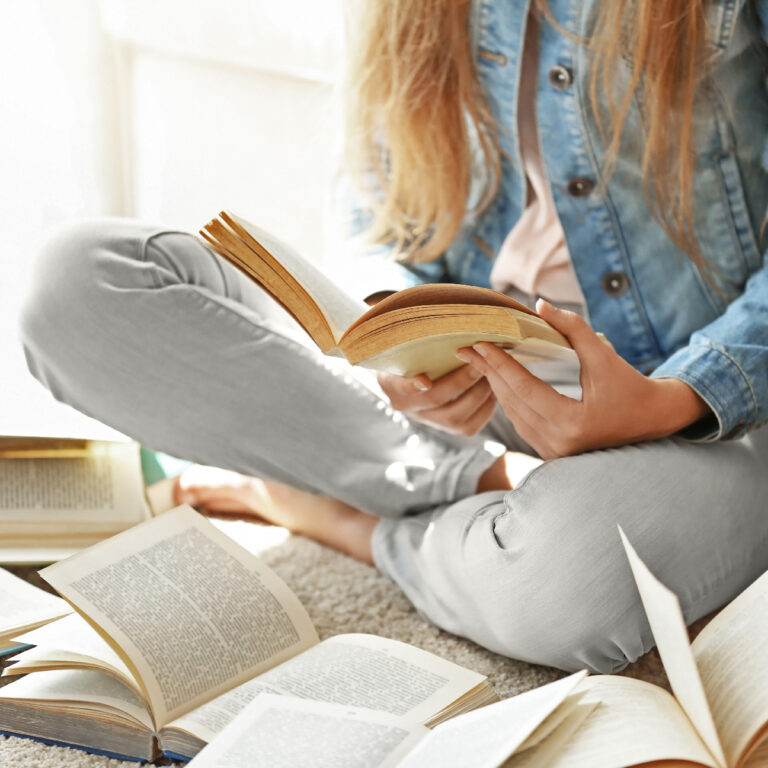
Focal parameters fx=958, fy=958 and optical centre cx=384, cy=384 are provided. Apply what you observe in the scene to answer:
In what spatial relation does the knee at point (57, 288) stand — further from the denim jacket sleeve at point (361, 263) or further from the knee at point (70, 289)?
the denim jacket sleeve at point (361, 263)

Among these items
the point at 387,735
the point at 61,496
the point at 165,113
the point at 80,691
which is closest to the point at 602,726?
the point at 387,735

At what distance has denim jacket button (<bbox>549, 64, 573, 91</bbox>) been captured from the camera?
93 centimetres

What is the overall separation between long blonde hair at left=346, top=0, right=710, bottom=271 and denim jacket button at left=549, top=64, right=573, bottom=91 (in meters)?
0.03

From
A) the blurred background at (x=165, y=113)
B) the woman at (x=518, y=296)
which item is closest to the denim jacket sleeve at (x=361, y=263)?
the woman at (x=518, y=296)

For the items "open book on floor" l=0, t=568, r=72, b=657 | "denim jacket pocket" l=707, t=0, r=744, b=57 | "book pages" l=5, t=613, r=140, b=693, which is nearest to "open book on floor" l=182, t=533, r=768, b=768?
"book pages" l=5, t=613, r=140, b=693

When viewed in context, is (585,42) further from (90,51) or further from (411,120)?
(90,51)

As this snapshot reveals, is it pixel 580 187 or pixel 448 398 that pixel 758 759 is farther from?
pixel 580 187

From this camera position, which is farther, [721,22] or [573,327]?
A: [721,22]

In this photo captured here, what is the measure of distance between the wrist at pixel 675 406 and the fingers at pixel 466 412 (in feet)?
0.48

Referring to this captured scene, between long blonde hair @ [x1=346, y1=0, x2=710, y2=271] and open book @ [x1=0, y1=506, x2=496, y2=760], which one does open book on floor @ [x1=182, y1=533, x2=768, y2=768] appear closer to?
open book @ [x1=0, y1=506, x2=496, y2=760]

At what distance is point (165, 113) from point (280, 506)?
0.82 metres

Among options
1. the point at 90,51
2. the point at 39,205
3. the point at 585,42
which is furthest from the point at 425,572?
the point at 90,51

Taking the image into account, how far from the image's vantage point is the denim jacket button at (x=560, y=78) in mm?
928

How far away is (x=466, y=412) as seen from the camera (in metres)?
0.84
